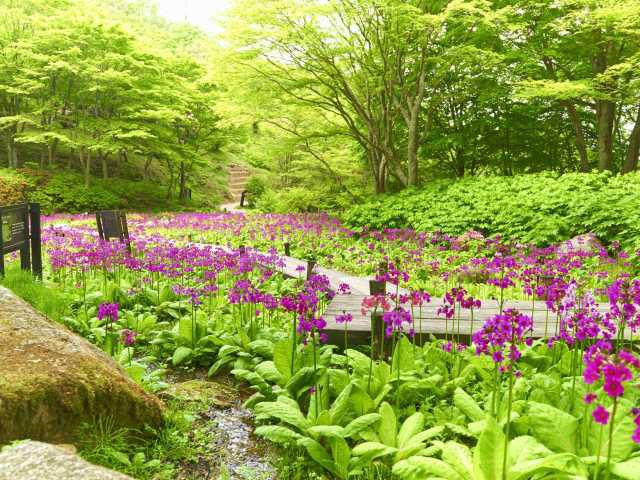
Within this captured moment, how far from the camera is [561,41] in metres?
14.5

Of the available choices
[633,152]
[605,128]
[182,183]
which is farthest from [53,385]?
[182,183]

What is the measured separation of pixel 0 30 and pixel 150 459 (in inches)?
1107

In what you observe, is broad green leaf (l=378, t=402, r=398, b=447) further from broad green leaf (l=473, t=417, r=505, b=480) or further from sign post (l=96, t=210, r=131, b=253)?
sign post (l=96, t=210, r=131, b=253)

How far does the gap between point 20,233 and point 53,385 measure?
14.2 feet

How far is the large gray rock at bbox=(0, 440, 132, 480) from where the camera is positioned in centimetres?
147

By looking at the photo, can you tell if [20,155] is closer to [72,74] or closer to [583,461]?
[72,74]

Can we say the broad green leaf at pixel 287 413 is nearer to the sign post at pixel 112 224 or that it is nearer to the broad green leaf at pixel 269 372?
the broad green leaf at pixel 269 372

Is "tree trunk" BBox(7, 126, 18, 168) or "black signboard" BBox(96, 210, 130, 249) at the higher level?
"tree trunk" BBox(7, 126, 18, 168)

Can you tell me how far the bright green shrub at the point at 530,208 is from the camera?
9.14 meters

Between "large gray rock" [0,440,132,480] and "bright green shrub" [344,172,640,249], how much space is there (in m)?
8.95

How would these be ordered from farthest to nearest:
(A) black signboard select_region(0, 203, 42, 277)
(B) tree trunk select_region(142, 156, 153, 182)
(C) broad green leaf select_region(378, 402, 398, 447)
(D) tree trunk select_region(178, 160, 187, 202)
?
(B) tree trunk select_region(142, 156, 153, 182), (D) tree trunk select_region(178, 160, 187, 202), (A) black signboard select_region(0, 203, 42, 277), (C) broad green leaf select_region(378, 402, 398, 447)

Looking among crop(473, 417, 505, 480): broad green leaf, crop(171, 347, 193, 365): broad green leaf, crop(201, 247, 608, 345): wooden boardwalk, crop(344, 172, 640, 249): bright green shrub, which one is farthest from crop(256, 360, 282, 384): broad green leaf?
crop(344, 172, 640, 249): bright green shrub

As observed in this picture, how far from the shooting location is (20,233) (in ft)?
19.9

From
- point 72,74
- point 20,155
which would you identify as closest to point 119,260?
point 72,74
